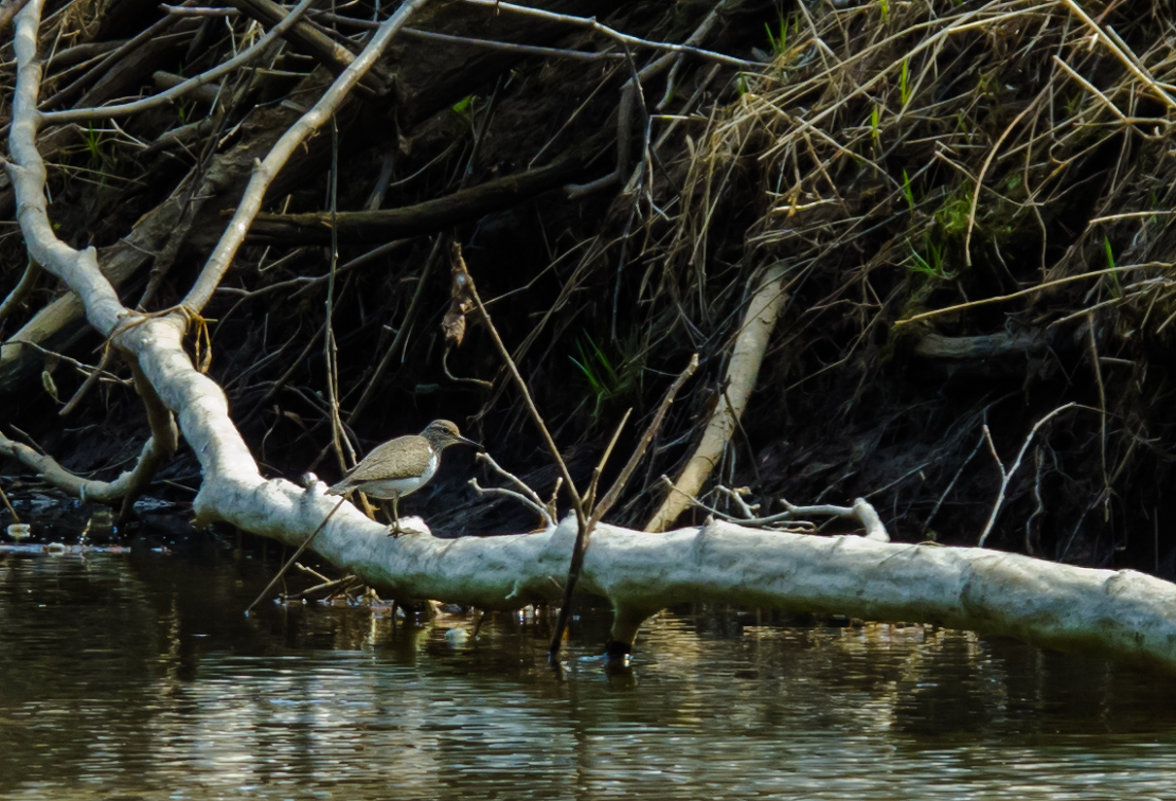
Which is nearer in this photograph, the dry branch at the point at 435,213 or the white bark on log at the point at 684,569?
the white bark on log at the point at 684,569

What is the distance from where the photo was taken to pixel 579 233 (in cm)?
848

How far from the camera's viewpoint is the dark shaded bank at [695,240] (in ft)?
20.9

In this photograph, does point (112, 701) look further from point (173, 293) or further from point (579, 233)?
point (173, 293)

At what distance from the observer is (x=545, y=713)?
14.0 feet

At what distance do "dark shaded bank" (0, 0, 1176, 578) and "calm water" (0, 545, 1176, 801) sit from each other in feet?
3.41

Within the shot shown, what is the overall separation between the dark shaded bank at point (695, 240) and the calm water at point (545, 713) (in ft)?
3.41

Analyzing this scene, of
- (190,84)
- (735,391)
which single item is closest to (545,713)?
(735,391)

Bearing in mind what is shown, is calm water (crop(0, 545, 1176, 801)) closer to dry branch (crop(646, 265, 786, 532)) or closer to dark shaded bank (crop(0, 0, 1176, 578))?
dry branch (crop(646, 265, 786, 532))

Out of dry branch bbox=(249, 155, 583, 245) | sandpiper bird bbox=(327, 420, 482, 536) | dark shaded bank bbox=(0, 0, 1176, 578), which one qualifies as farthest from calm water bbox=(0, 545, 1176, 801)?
dry branch bbox=(249, 155, 583, 245)

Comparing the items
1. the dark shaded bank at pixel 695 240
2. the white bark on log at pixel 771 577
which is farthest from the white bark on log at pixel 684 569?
the dark shaded bank at pixel 695 240

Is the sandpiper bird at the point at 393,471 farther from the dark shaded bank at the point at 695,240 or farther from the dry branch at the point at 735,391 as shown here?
the dry branch at the point at 735,391

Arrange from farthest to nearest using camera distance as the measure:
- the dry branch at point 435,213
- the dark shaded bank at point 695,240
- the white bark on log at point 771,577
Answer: the dry branch at point 435,213 < the dark shaded bank at point 695,240 < the white bark on log at point 771,577

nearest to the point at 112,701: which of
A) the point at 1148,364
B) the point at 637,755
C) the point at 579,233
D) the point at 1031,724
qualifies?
the point at 637,755

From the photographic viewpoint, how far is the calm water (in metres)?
3.59
